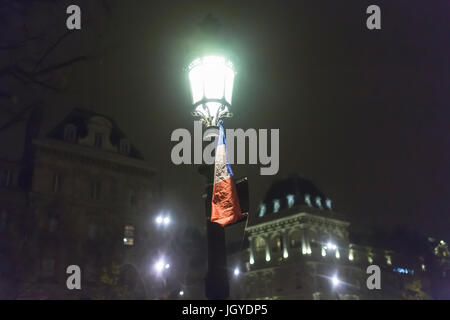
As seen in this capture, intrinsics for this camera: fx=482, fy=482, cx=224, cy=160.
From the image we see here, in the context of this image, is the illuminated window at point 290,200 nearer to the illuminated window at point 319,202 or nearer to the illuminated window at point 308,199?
the illuminated window at point 308,199

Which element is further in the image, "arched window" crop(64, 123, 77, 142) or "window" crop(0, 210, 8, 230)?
"arched window" crop(64, 123, 77, 142)

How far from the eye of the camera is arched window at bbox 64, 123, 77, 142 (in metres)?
51.9

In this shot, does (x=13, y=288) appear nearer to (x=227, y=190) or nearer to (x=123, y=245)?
(x=123, y=245)

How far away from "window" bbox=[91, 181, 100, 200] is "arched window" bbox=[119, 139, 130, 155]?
5.04 metres

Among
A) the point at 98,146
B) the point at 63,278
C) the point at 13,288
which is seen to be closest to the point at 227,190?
the point at 13,288

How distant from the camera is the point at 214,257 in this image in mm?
7406

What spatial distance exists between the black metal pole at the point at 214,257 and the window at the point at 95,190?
149ft

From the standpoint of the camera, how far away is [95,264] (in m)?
46.8

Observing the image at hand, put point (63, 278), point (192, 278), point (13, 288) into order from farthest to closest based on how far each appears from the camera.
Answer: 1. point (192, 278)
2. point (63, 278)
3. point (13, 288)

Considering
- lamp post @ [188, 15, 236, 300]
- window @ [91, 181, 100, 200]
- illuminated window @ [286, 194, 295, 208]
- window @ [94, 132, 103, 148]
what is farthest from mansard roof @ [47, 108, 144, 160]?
lamp post @ [188, 15, 236, 300]

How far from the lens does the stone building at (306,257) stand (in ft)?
230

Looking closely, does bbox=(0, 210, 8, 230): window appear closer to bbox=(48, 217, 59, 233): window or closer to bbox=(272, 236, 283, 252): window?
bbox=(48, 217, 59, 233): window

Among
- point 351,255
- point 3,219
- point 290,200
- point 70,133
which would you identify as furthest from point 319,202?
point 3,219
